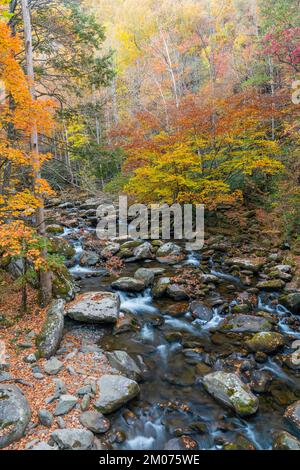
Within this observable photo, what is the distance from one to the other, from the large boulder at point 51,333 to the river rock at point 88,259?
425 centimetres

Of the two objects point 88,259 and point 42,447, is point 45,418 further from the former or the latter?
point 88,259

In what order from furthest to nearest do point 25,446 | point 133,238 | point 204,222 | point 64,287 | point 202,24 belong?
point 202,24
point 204,222
point 133,238
point 64,287
point 25,446

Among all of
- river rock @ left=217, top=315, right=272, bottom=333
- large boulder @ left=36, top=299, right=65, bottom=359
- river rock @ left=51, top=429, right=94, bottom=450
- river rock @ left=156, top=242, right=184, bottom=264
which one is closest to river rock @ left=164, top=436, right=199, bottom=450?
river rock @ left=51, top=429, right=94, bottom=450

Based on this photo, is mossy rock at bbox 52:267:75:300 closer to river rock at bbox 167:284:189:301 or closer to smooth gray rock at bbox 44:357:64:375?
smooth gray rock at bbox 44:357:64:375

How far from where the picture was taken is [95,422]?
4426mm

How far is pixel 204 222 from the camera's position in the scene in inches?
583

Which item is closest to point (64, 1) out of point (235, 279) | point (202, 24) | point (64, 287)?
point (64, 287)

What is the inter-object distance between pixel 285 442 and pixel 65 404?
3385 mm

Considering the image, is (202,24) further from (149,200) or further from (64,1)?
(64,1)

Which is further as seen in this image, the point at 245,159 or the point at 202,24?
the point at 202,24

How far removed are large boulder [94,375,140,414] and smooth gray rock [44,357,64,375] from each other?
0.88m

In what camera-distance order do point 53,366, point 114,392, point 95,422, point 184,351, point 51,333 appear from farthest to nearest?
point 184,351 < point 51,333 < point 53,366 < point 114,392 < point 95,422

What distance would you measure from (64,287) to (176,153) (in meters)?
6.65

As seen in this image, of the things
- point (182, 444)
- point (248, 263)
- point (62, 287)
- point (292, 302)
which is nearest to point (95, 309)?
point (62, 287)
